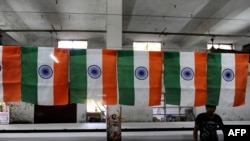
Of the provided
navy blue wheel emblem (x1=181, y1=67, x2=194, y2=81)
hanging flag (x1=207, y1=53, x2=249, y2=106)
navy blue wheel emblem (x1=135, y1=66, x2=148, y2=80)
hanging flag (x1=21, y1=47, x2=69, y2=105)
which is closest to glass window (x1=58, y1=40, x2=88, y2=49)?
hanging flag (x1=21, y1=47, x2=69, y2=105)

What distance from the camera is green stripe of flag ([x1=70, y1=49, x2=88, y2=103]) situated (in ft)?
15.8

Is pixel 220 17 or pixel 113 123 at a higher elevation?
pixel 220 17

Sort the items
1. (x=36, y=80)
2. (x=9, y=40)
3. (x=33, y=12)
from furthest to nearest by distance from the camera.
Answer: (x=9, y=40)
(x=33, y=12)
(x=36, y=80)

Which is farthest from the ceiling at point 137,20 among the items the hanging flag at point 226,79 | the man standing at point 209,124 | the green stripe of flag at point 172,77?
the man standing at point 209,124

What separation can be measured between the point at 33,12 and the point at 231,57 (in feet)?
29.1

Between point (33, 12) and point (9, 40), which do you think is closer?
point (33, 12)

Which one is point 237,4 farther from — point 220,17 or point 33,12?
point 33,12

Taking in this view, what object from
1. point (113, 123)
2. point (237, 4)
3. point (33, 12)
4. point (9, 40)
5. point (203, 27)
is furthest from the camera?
point (9, 40)

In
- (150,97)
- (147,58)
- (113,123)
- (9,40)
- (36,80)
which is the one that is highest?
(9,40)

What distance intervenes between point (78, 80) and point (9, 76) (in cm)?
111

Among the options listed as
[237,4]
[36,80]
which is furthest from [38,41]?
[36,80]

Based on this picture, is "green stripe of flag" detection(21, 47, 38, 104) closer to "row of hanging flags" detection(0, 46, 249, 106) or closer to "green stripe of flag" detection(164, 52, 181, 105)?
"row of hanging flags" detection(0, 46, 249, 106)

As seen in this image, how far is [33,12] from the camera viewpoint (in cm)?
1165

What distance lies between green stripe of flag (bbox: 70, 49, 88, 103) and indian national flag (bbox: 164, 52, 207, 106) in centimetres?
139
